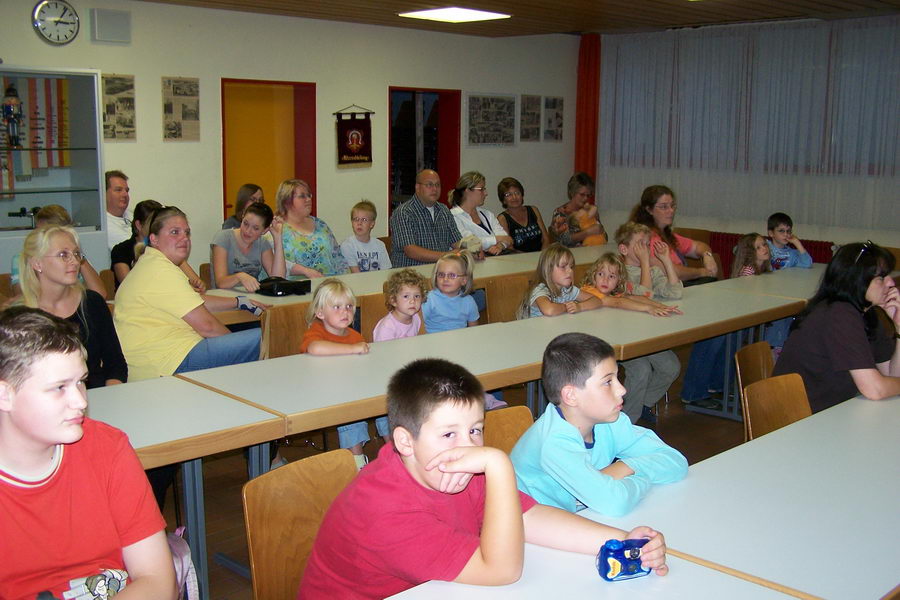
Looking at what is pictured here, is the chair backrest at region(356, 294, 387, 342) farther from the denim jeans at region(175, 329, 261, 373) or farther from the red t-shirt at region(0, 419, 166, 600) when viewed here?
the red t-shirt at region(0, 419, 166, 600)

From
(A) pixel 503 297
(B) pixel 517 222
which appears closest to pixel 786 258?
(B) pixel 517 222

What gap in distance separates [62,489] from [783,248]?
6.02 metres

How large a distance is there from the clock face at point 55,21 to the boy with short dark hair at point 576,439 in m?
5.66

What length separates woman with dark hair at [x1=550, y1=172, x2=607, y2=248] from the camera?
26.0 ft

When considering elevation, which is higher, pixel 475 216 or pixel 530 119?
pixel 530 119

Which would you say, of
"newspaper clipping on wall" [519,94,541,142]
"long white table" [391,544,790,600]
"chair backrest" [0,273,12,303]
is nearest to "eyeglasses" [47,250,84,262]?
"chair backrest" [0,273,12,303]

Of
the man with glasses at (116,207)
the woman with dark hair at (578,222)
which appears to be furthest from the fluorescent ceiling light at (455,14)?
the man with glasses at (116,207)

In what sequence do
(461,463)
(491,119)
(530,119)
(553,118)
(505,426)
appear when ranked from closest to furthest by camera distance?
(461,463) < (505,426) < (491,119) < (530,119) < (553,118)

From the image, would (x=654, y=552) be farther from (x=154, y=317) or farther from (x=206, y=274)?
(x=206, y=274)

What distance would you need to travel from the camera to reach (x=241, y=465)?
184 inches

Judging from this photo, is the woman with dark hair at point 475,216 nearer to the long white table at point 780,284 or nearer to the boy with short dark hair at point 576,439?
the long white table at point 780,284

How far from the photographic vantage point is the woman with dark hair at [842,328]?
352cm

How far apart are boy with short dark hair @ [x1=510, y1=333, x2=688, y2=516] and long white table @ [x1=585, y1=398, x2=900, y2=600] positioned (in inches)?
2.8

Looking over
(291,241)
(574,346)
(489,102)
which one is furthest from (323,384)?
(489,102)
